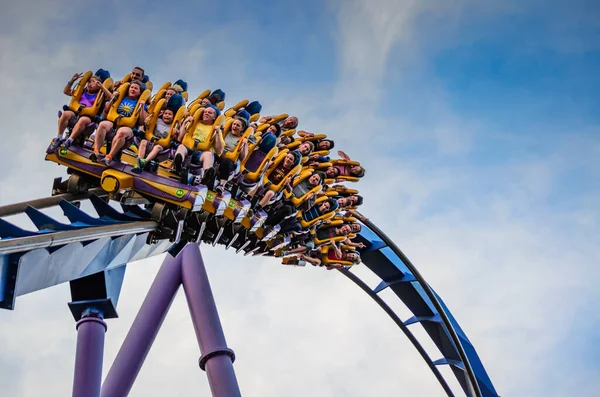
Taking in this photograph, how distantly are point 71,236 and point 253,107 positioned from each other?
3.32 m

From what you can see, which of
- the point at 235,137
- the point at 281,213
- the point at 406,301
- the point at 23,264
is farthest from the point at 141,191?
the point at 406,301

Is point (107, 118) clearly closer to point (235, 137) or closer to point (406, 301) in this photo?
point (235, 137)

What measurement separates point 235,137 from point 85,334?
221cm

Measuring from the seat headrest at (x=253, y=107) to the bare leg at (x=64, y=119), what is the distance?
196 cm

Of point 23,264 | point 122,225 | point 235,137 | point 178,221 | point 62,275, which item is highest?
point 235,137

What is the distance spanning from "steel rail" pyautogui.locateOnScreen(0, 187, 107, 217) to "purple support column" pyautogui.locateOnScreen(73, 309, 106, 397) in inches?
39.5

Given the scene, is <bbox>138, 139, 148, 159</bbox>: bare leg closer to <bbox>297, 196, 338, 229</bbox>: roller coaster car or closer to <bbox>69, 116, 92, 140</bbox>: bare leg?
<bbox>69, 116, 92, 140</bbox>: bare leg

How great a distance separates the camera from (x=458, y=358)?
452 inches

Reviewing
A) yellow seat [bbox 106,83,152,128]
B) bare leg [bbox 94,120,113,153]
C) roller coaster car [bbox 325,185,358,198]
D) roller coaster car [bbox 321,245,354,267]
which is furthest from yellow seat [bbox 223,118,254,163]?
roller coaster car [bbox 321,245,354,267]

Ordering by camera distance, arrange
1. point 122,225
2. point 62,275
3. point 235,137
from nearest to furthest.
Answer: point 62,275 < point 122,225 < point 235,137

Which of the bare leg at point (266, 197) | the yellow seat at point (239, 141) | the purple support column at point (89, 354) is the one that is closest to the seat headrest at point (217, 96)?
the yellow seat at point (239, 141)

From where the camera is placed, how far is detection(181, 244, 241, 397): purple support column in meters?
7.42

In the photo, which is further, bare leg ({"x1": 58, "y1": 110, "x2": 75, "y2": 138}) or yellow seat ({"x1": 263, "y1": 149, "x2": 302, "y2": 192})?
yellow seat ({"x1": 263, "y1": 149, "x2": 302, "y2": 192})

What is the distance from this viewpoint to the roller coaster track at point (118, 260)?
5088 mm
